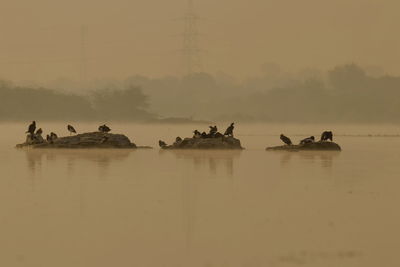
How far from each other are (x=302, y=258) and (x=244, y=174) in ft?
46.7

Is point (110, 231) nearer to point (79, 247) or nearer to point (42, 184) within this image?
point (79, 247)

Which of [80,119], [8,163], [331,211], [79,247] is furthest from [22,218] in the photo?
[80,119]

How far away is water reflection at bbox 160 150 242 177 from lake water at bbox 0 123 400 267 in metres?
0.49

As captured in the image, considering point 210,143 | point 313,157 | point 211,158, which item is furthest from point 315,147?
point 211,158

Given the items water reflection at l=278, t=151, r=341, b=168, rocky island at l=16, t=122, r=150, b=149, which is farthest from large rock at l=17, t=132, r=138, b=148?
water reflection at l=278, t=151, r=341, b=168

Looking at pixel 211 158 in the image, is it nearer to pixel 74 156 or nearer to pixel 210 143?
pixel 74 156

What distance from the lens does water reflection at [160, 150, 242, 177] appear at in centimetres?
2863

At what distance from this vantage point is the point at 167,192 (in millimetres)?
19906

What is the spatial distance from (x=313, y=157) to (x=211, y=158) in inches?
179

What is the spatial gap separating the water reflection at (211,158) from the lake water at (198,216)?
1.60ft

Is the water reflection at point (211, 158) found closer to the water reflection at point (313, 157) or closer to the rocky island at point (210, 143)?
the rocky island at point (210, 143)

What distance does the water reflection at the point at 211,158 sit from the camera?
1127 inches

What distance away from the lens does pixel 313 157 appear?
35562 mm

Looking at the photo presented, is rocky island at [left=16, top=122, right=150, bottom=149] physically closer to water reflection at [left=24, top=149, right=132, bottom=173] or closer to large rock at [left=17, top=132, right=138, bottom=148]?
large rock at [left=17, top=132, right=138, bottom=148]
